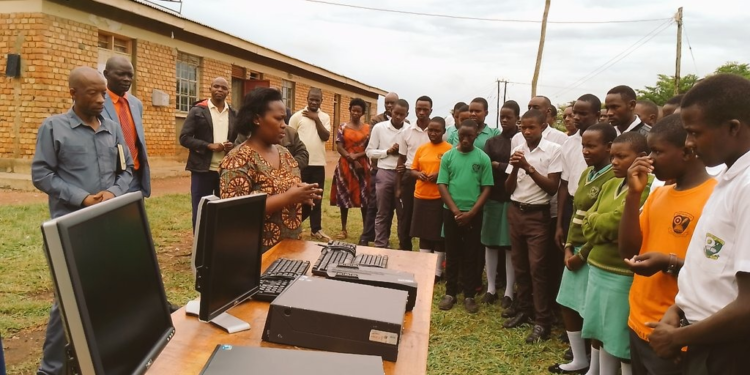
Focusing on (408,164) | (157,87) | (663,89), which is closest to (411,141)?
(408,164)

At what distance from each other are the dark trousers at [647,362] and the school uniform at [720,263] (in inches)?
13.7

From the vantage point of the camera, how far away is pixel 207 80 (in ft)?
42.8

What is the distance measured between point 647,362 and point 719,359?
1.93 ft

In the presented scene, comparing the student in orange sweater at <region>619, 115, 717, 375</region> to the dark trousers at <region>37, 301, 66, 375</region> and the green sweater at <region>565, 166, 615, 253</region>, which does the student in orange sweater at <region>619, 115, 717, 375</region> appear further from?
the dark trousers at <region>37, 301, 66, 375</region>

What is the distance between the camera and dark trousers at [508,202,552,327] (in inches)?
163

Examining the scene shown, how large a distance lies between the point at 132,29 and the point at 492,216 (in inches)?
346

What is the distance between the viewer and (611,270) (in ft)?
9.37

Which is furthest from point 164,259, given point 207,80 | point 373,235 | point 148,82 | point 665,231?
point 207,80

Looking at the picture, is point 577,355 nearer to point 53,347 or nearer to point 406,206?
point 406,206

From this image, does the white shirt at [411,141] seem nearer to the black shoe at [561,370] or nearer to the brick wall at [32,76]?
the black shoe at [561,370]

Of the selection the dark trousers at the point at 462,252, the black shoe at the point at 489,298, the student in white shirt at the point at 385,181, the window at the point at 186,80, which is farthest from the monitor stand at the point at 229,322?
the window at the point at 186,80

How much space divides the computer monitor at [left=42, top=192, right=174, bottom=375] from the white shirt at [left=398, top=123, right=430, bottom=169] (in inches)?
185

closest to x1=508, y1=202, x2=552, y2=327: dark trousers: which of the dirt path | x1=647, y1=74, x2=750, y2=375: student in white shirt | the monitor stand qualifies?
x1=647, y1=74, x2=750, y2=375: student in white shirt

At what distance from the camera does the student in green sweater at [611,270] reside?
2.80 metres
